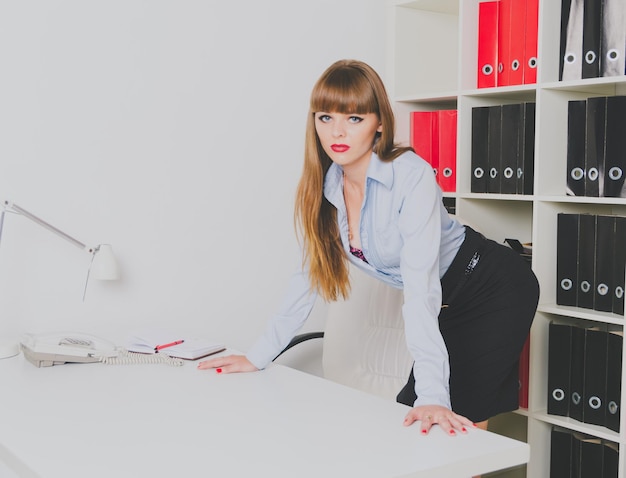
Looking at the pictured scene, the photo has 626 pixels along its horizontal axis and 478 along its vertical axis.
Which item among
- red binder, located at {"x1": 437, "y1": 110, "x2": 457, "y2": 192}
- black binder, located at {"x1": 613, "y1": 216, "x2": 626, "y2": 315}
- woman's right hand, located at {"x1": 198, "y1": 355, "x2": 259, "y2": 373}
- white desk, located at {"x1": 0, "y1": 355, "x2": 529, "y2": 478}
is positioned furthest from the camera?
red binder, located at {"x1": 437, "y1": 110, "x2": 457, "y2": 192}

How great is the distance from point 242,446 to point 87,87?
141cm

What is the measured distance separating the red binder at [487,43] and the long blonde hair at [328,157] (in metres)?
1.07

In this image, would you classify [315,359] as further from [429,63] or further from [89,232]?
[429,63]

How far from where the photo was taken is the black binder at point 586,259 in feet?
8.62

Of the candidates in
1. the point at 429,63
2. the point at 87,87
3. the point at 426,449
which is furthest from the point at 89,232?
the point at 429,63

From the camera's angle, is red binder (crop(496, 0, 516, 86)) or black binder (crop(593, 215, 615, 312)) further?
red binder (crop(496, 0, 516, 86))

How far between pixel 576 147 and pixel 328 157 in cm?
102

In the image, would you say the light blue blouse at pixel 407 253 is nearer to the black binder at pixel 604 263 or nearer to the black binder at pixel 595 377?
the black binder at pixel 604 263

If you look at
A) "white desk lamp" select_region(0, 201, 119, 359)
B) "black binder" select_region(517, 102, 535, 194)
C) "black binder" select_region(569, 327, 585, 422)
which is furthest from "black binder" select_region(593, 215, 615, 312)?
"white desk lamp" select_region(0, 201, 119, 359)

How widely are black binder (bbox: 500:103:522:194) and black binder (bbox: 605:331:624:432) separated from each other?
0.64 m

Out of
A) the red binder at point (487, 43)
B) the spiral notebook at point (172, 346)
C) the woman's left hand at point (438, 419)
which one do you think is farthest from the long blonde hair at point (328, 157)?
the red binder at point (487, 43)

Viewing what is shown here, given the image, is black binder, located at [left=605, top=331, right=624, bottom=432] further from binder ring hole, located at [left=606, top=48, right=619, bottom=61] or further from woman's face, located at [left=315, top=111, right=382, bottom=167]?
woman's face, located at [left=315, top=111, right=382, bottom=167]

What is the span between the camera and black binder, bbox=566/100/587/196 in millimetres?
2678

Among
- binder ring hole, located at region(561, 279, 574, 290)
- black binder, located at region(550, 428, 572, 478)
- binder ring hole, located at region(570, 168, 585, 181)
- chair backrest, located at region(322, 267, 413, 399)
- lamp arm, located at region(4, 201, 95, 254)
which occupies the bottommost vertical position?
black binder, located at region(550, 428, 572, 478)
